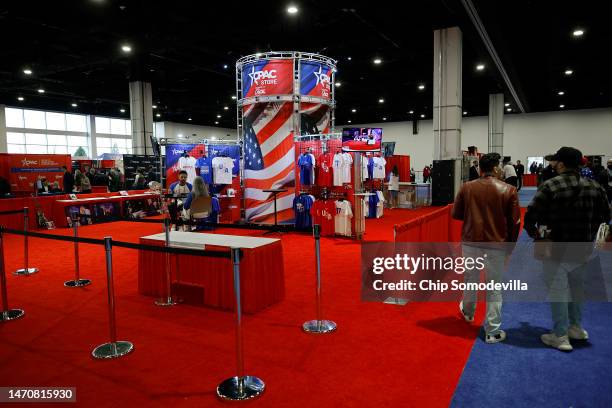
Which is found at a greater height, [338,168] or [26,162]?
[26,162]

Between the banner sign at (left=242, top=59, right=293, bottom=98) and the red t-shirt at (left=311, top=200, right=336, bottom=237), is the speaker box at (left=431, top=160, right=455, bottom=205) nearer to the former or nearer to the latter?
the red t-shirt at (left=311, top=200, right=336, bottom=237)

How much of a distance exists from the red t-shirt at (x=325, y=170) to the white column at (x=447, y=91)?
484 cm

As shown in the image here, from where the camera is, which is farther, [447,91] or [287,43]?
[287,43]

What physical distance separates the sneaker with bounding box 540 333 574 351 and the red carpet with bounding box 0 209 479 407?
23.1 inches

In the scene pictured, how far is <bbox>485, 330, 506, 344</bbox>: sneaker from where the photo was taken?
12.0ft

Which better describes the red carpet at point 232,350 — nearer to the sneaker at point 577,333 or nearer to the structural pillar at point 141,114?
the sneaker at point 577,333

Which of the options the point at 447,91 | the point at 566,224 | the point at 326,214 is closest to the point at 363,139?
the point at 447,91

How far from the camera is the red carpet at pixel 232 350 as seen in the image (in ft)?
9.62

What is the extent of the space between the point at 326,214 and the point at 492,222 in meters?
5.65

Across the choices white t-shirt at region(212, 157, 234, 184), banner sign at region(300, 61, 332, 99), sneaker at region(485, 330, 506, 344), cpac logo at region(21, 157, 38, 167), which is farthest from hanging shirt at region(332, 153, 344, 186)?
cpac logo at region(21, 157, 38, 167)

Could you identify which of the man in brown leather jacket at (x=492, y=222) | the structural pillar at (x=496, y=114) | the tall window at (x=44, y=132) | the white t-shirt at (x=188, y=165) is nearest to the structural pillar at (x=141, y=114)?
the tall window at (x=44, y=132)

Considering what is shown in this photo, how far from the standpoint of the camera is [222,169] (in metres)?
10.5

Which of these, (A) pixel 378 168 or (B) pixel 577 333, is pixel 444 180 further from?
(B) pixel 577 333

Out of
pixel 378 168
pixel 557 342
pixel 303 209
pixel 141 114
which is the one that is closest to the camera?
pixel 557 342
